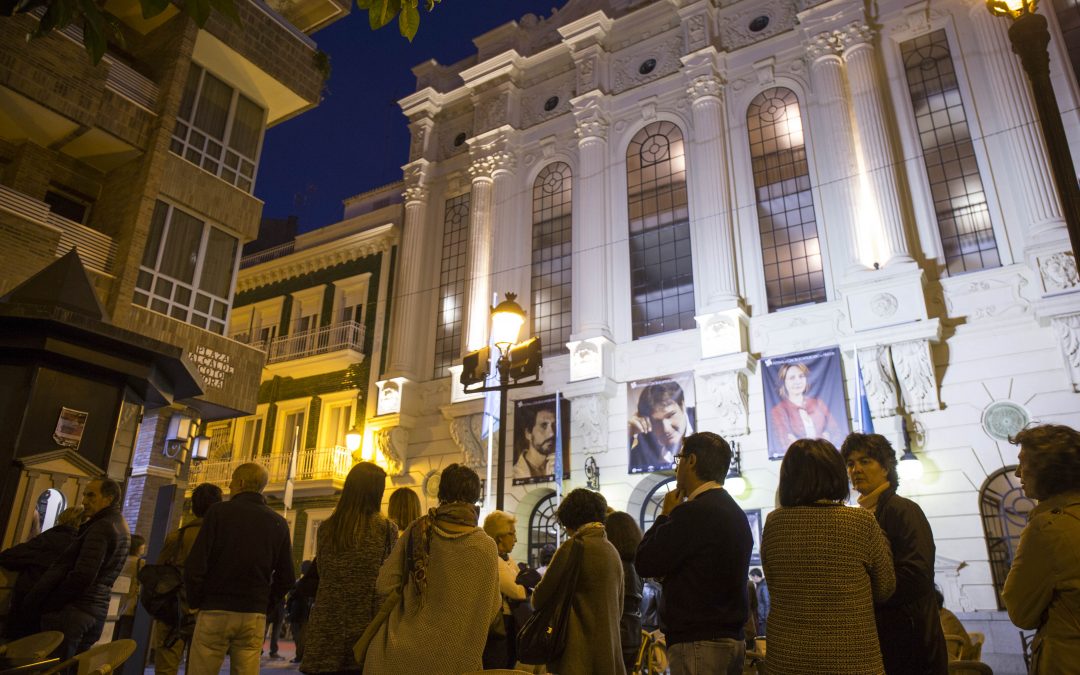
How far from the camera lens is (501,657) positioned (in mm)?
4051

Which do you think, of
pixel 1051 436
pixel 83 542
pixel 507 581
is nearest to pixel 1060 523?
pixel 1051 436

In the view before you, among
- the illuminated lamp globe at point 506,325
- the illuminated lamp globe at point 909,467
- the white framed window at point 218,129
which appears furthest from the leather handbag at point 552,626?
the white framed window at point 218,129

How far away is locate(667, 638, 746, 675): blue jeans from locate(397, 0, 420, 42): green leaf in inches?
122

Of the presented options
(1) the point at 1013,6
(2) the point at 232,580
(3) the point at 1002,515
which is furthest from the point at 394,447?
(1) the point at 1013,6

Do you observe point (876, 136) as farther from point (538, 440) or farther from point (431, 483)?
point (431, 483)

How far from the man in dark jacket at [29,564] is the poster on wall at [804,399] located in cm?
1217

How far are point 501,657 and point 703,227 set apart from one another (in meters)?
14.3

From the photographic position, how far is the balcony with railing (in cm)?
2069

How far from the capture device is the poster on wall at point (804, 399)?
13.9 metres

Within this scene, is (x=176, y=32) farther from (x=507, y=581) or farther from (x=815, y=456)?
(x=815, y=456)

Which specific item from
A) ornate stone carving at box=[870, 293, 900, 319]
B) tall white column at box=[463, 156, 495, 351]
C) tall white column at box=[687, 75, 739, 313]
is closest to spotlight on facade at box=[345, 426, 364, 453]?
tall white column at box=[463, 156, 495, 351]

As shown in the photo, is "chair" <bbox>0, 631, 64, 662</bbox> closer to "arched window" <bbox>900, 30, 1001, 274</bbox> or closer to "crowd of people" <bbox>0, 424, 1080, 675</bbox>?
"crowd of people" <bbox>0, 424, 1080, 675</bbox>

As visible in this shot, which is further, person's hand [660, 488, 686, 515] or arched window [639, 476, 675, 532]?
arched window [639, 476, 675, 532]

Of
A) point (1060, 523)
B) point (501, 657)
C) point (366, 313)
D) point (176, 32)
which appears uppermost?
point (176, 32)
